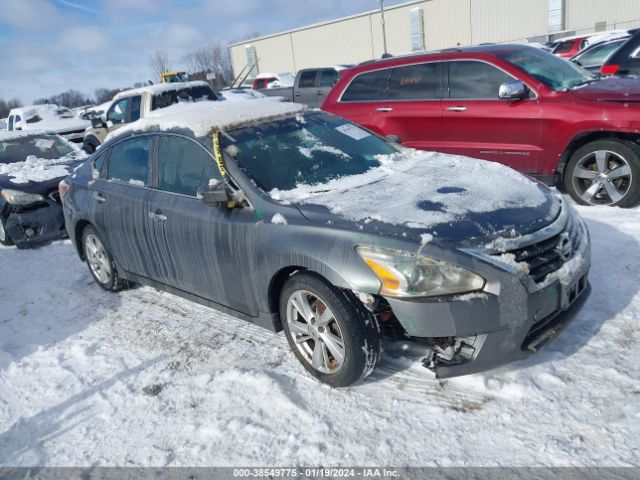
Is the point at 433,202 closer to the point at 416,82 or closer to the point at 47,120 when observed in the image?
the point at 416,82

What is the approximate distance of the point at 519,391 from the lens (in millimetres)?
2930

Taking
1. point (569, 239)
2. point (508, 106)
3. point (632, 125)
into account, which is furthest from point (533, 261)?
point (508, 106)

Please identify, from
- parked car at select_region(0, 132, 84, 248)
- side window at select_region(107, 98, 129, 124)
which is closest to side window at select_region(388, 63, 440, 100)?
parked car at select_region(0, 132, 84, 248)

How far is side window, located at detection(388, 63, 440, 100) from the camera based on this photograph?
21.6 feet

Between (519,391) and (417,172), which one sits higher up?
(417,172)

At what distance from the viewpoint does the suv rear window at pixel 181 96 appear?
1111 centimetres

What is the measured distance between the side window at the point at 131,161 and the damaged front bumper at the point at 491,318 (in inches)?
101

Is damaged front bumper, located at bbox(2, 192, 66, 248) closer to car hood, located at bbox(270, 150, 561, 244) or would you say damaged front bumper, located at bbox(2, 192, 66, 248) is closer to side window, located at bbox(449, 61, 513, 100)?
car hood, located at bbox(270, 150, 561, 244)

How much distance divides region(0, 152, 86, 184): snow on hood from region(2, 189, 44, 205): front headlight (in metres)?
0.19

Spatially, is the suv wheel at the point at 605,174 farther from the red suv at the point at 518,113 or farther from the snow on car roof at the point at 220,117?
the snow on car roof at the point at 220,117

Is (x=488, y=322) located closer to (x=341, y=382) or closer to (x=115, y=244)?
(x=341, y=382)

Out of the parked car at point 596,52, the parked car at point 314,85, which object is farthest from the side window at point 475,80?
the parked car at point 314,85

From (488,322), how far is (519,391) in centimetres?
55

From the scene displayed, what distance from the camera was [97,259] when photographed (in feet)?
17.0
